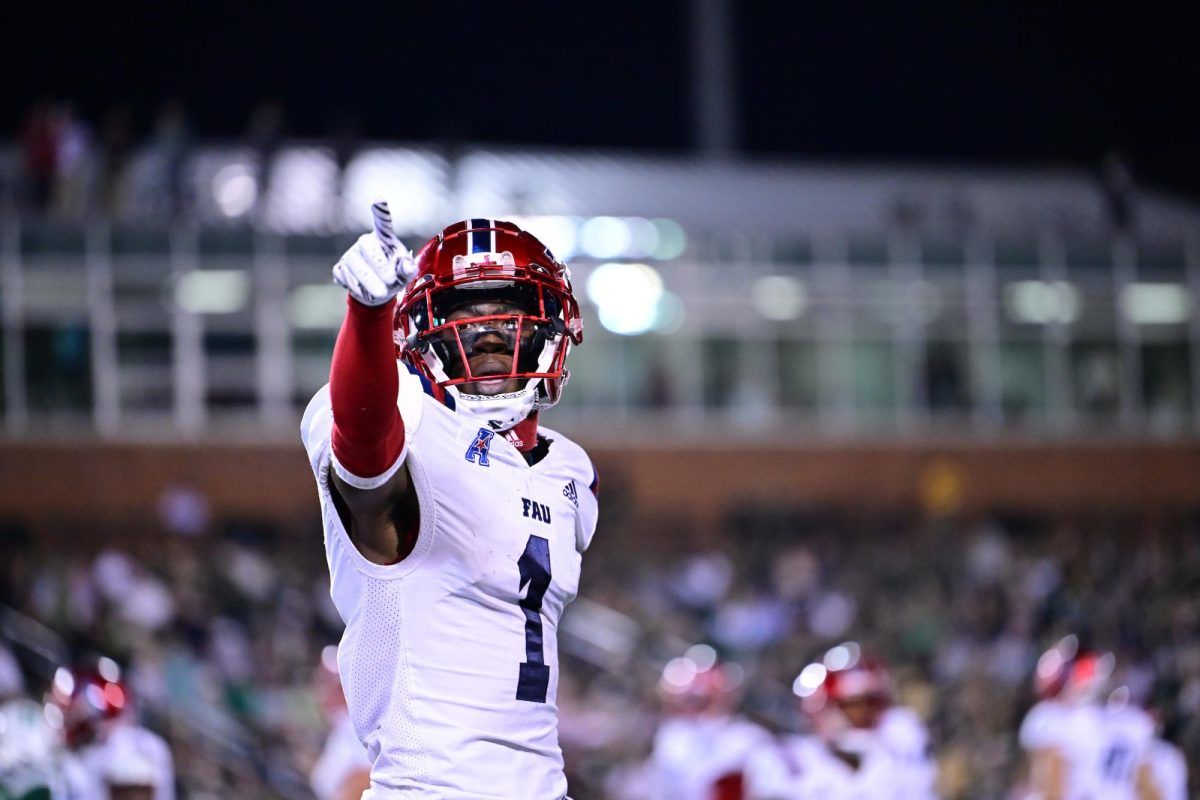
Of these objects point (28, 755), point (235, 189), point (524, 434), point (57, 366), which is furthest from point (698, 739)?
point (235, 189)

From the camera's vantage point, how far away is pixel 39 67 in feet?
108

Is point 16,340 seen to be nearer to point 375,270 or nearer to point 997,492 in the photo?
point 997,492

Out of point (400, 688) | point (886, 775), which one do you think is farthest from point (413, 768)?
point (886, 775)

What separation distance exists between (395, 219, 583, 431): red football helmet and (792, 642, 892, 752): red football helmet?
452 cm

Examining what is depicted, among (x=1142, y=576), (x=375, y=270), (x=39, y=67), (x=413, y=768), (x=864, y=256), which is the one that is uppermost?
(x=39, y=67)

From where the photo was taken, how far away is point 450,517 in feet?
10.3

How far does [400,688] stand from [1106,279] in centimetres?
2493

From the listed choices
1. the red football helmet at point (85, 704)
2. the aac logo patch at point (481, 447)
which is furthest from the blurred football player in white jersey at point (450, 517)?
the red football helmet at point (85, 704)

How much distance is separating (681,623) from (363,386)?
15.8m

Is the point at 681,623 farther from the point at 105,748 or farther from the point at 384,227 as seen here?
the point at 384,227

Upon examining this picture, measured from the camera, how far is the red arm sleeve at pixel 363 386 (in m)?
2.83

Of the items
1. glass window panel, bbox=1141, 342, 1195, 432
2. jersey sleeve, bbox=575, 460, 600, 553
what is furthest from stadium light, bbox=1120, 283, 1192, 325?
jersey sleeve, bbox=575, 460, 600, 553

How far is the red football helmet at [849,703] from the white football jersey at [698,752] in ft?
6.98

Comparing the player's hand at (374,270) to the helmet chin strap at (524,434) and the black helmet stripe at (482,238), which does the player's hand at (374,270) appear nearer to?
the black helmet stripe at (482,238)
